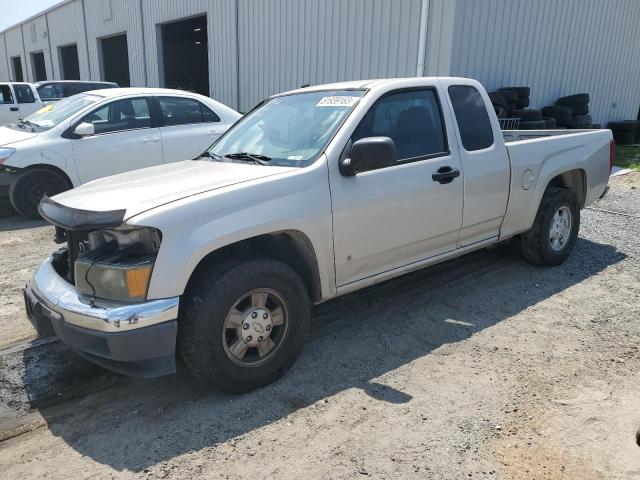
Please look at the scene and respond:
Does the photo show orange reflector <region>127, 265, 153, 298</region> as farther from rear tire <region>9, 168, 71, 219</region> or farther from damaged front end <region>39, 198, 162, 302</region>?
rear tire <region>9, 168, 71, 219</region>

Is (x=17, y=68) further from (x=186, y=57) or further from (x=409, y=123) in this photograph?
(x=409, y=123)

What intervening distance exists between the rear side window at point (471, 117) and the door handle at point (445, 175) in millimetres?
328

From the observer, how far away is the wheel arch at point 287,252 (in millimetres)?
3273

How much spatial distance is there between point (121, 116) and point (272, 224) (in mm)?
5359

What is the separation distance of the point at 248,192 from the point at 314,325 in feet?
5.12

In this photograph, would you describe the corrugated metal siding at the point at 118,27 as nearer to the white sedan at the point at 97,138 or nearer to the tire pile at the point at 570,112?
the white sedan at the point at 97,138

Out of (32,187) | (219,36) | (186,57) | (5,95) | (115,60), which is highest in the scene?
(219,36)

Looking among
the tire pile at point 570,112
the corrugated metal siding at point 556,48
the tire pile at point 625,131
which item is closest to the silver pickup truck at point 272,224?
the corrugated metal siding at point 556,48

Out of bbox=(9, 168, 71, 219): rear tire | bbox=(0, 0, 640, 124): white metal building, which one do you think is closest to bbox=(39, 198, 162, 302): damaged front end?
bbox=(9, 168, 71, 219): rear tire

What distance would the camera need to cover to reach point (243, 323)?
3.18 m

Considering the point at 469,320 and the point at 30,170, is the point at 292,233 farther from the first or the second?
the point at 30,170

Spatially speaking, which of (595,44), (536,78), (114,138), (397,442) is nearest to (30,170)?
(114,138)

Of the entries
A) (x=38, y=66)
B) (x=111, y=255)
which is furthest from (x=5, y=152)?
(x=38, y=66)

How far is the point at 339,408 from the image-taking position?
317 cm
